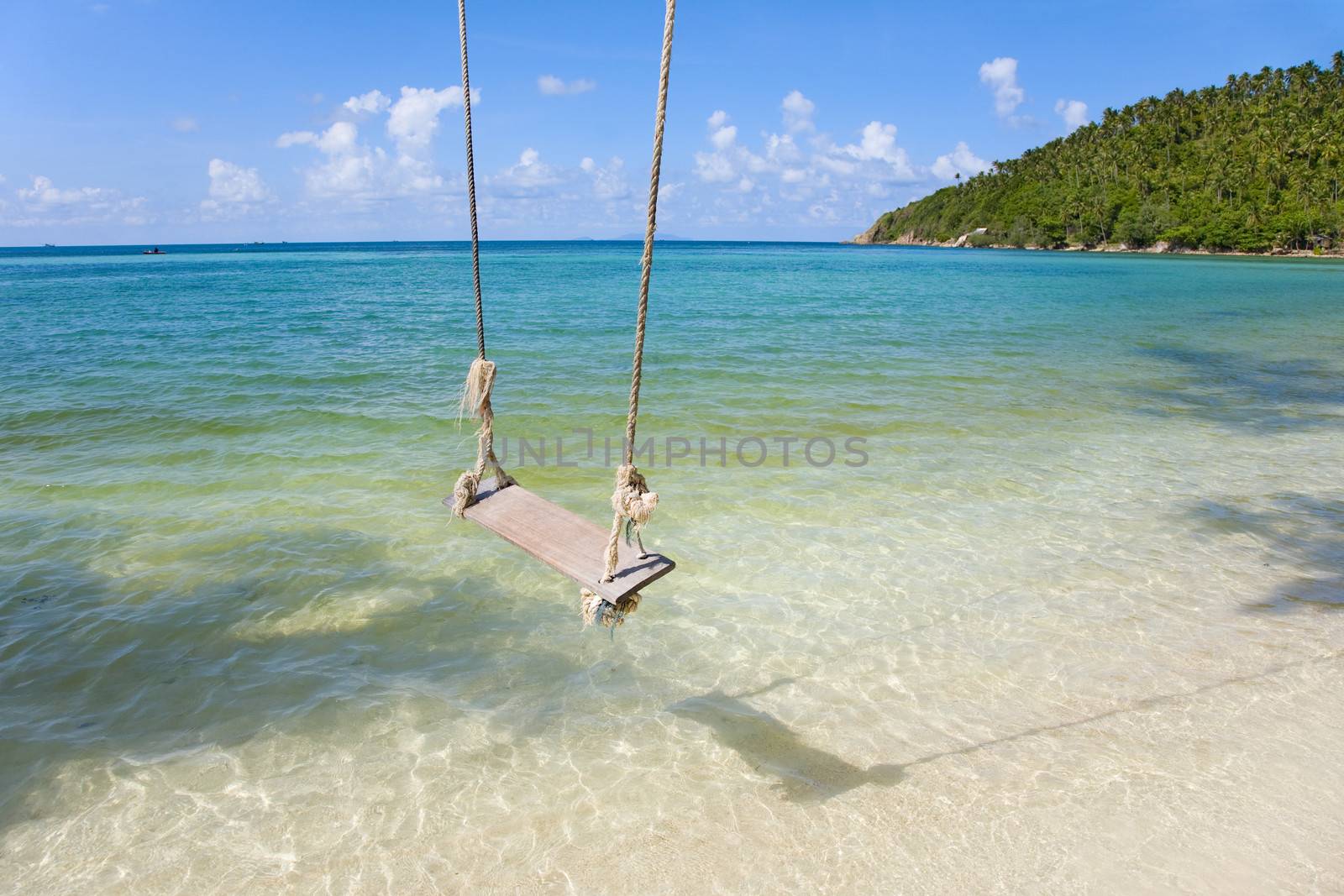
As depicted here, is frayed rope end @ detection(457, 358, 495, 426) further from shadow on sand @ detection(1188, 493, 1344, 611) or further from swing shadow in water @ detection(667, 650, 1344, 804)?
shadow on sand @ detection(1188, 493, 1344, 611)

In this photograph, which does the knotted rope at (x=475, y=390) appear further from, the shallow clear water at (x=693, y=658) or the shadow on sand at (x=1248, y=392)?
the shadow on sand at (x=1248, y=392)

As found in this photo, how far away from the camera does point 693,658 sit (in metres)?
5.36

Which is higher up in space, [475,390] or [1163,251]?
[1163,251]

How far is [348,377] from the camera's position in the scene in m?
15.4

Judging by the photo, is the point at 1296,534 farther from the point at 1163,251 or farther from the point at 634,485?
the point at 1163,251

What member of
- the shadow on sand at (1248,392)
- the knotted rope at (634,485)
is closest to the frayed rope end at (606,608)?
the knotted rope at (634,485)

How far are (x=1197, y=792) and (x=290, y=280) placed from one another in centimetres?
5522

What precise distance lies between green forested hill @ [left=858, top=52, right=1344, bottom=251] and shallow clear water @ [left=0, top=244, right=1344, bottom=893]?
3964 inches

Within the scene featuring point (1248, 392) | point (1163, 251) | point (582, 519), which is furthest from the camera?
point (1163, 251)

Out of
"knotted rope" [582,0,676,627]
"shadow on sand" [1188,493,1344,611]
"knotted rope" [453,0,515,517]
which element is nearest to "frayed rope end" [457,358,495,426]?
"knotted rope" [453,0,515,517]

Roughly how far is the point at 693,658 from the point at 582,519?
1.45 m

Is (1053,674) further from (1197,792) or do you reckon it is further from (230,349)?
(230,349)

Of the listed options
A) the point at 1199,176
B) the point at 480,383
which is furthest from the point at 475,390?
the point at 1199,176

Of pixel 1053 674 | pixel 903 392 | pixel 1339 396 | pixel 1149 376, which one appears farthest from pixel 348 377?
pixel 1339 396
